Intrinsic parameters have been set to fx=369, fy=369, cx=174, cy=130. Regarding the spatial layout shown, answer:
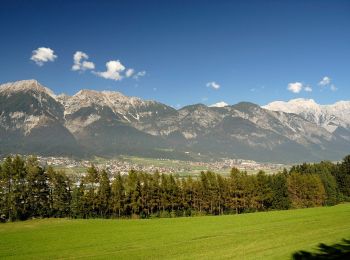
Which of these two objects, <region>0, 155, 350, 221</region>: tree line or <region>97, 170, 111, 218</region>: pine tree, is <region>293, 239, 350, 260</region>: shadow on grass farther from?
<region>97, 170, 111, 218</region>: pine tree

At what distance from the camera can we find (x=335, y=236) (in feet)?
127

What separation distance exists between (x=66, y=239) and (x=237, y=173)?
59.9m

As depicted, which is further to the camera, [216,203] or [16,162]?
[216,203]

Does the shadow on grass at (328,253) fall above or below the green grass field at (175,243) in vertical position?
above

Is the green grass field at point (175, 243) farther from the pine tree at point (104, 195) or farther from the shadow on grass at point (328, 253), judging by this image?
the pine tree at point (104, 195)

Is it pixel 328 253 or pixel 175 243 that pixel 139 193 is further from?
pixel 328 253

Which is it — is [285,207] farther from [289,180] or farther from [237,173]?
[237,173]

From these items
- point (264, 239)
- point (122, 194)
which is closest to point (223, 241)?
point (264, 239)

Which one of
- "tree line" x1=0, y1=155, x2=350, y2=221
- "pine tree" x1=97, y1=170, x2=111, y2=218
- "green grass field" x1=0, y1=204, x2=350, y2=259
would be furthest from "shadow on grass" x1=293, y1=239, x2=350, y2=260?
"pine tree" x1=97, y1=170, x2=111, y2=218

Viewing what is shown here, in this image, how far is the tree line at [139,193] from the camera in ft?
268

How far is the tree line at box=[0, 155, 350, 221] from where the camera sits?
3216 inches

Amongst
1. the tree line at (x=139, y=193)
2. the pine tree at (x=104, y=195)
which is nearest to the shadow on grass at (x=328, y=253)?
the tree line at (x=139, y=193)

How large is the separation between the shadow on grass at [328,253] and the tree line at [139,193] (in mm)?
60445

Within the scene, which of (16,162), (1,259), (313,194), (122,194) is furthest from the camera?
(313,194)
